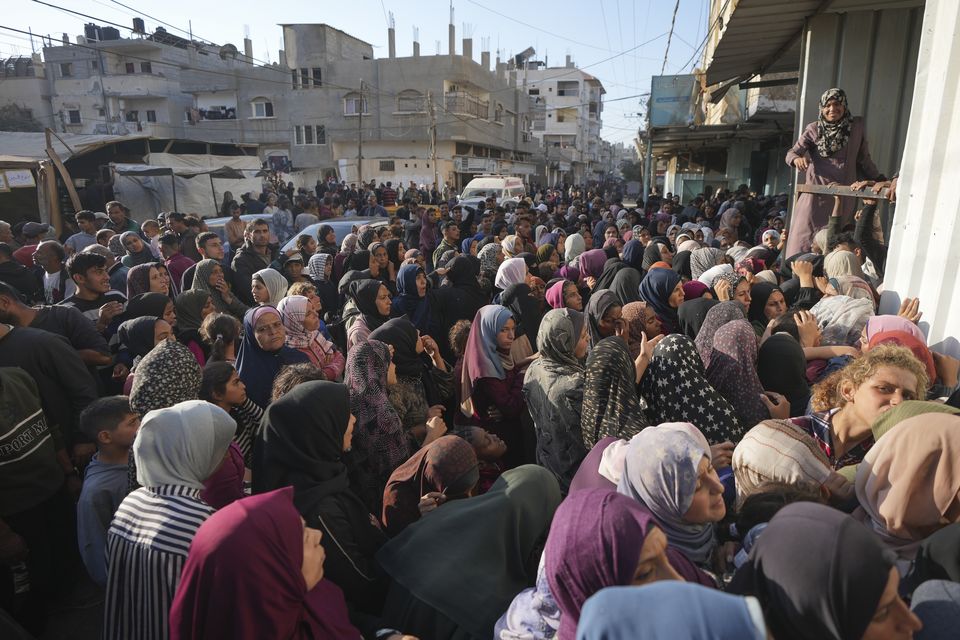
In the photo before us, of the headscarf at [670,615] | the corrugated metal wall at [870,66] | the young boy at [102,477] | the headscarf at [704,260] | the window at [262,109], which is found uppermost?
the window at [262,109]

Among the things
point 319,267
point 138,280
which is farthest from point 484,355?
point 319,267

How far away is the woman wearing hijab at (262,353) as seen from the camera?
3.58 m

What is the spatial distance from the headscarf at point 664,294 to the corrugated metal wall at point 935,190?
1388 mm

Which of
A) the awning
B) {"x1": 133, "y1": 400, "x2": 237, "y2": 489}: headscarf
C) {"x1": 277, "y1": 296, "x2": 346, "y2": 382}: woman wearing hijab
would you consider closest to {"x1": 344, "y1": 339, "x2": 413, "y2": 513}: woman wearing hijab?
{"x1": 133, "y1": 400, "x2": 237, "y2": 489}: headscarf

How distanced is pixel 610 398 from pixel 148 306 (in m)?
3.40

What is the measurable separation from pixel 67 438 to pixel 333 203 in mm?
13288

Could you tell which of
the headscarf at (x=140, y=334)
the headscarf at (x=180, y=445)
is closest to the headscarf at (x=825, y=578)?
the headscarf at (x=180, y=445)

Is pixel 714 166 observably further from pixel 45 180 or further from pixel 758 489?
pixel 758 489

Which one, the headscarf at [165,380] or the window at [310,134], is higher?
the window at [310,134]

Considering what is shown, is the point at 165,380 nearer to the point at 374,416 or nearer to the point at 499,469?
the point at 374,416

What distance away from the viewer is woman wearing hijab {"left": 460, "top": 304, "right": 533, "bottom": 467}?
3.60 meters

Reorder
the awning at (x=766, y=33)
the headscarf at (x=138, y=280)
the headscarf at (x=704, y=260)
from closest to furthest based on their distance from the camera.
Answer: the headscarf at (x=138, y=280), the headscarf at (x=704, y=260), the awning at (x=766, y=33)

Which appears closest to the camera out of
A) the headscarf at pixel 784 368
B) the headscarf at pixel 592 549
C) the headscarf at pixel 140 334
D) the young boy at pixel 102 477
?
the headscarf at pixel 592 549

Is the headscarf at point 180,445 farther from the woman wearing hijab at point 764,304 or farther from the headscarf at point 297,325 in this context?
the woman wearing hijab at point 764,304
